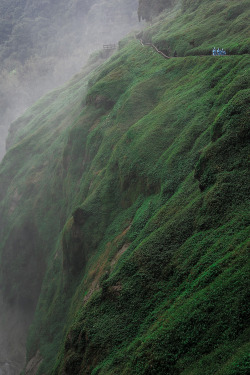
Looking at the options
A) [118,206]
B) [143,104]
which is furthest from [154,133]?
[143,104]

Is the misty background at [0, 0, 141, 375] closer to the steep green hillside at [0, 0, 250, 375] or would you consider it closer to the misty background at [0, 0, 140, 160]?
the misty background at [0, 0, 140, 160]

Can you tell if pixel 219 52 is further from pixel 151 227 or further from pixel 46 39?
pixel 46 39

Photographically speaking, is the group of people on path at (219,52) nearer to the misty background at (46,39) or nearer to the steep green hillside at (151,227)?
the steep green hillside at (151,227)

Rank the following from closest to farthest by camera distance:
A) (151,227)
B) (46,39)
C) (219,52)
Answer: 1. (151,227)
2. (219,52)
3. (46,39)

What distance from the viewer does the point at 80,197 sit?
97.8 feet

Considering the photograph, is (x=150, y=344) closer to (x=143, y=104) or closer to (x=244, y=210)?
(x=244, y=210)

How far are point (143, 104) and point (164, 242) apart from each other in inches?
662

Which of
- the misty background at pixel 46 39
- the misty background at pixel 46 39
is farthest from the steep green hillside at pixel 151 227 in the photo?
the misty background at pixel 46 39

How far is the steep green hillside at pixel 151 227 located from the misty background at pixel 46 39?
68171mm

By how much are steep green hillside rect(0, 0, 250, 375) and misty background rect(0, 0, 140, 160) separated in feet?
224

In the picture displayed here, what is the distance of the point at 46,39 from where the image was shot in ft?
452

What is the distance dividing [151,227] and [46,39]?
13885 cm

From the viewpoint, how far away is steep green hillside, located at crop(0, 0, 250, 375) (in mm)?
10133

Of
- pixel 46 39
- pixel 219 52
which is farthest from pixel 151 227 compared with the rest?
pixel 46 39
